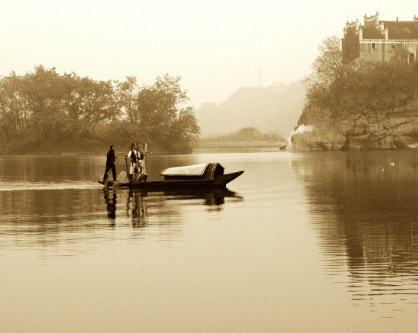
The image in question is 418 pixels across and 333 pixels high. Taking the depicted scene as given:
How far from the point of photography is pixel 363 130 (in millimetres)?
108750

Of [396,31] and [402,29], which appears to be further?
[402,29]

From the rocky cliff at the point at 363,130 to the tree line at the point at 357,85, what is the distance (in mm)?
1222

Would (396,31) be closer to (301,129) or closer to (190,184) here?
(301,129)

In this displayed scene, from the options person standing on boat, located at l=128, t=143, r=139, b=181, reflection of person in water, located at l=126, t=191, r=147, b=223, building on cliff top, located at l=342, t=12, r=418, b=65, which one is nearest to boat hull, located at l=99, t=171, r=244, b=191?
reflection of person in water, located at l=126, t=191, r=147, b=223

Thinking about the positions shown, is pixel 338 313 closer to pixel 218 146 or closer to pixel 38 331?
pixel 38 331

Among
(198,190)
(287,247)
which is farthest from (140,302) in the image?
(198,190)

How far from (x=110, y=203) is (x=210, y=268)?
14.0 meters

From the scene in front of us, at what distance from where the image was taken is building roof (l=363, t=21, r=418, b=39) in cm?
11481

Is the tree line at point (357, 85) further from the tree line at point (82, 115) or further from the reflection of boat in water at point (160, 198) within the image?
the reflection of boat in water at point (160, 198)

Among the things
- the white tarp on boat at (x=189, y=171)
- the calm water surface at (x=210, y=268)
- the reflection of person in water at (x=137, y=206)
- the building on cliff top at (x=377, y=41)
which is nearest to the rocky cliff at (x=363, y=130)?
the building on cliff top at (x=377, y=41)

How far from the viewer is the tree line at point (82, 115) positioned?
113 metres

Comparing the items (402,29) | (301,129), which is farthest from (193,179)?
(402,29)

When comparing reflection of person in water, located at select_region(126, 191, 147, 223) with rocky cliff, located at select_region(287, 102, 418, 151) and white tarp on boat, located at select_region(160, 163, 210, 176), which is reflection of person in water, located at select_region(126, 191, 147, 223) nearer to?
white tarp on boat, located at select_region(160, 163, 210, 176)

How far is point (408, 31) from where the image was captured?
117562 millimetres
